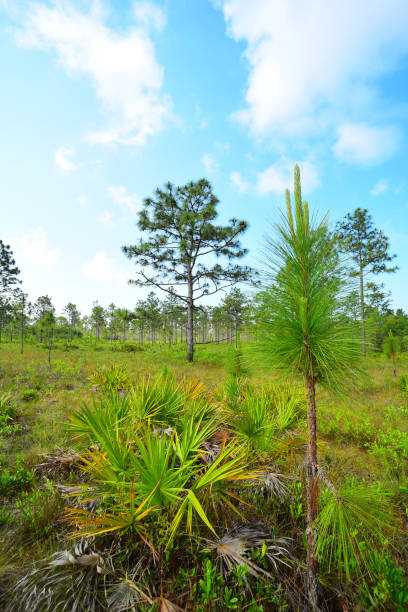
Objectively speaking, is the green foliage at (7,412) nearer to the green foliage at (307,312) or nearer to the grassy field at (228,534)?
the grassy field at (228,534)

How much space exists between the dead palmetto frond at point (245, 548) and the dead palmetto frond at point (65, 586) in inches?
28.5

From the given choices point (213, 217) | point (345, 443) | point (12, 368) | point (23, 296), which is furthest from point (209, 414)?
point (23, 296)

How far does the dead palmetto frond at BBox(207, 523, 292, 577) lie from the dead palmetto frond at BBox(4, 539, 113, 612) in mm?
725

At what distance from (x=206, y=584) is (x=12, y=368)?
43.3 feet

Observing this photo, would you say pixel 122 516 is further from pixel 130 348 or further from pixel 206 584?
pixel 130 348

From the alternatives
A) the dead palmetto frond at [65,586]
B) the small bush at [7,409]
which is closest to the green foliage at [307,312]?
the dead palmetto frond at [65,586]

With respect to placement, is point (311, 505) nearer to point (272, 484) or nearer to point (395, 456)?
point (272, 484)

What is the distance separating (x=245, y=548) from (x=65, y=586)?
113cm

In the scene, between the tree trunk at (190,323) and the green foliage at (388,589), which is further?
the tree trunk at (190,323)

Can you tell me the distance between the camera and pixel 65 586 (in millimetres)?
1441

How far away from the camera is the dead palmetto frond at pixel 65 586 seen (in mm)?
1384

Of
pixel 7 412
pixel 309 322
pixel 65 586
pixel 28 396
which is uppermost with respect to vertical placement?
pixel 309 322

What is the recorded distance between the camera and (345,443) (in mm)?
4793

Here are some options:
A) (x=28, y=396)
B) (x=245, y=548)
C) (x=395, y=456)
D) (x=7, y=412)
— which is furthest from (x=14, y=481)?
(x=395, y=456)
